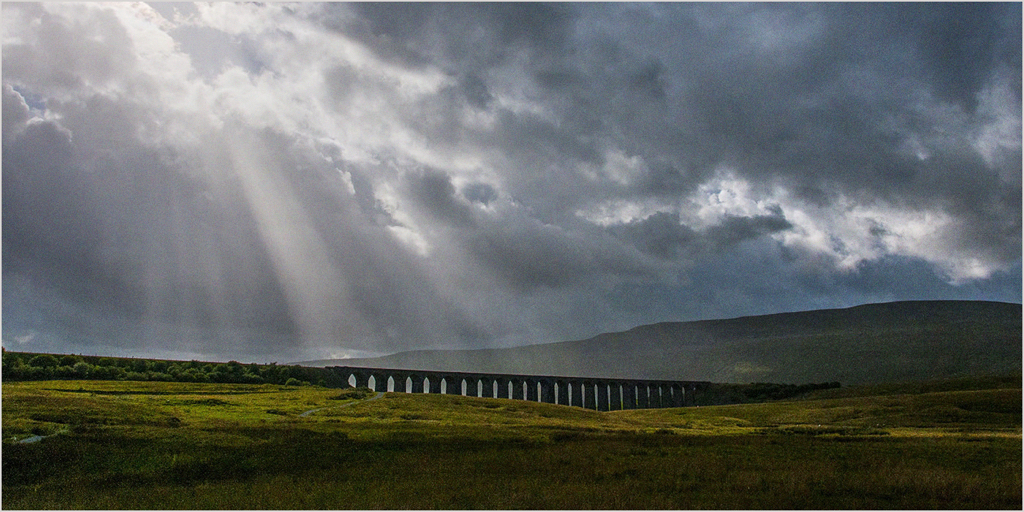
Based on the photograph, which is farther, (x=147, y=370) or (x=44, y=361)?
(x=147, y=370)

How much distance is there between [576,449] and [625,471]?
28.0ft

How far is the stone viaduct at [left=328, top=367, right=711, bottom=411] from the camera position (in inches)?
4948

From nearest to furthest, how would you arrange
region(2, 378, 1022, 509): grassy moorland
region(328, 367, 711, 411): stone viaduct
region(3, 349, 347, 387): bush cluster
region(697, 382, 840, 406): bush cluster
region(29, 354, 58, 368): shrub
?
region(2, 378, 1022, 509): grassy moorland
region(3, 349, 347, 387): bush cluster
region(29, 354, 58, 368): shrub
region(328, 367, 711, 411): stone viaduct
region(697, 382, 840, 406): bush cluster

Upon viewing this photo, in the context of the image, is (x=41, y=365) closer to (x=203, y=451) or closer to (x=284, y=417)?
(x=284, y=417)

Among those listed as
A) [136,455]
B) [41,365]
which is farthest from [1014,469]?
[41,365]

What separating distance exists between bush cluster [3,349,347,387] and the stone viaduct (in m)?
10.9

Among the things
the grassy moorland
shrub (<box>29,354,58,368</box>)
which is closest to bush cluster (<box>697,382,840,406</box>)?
the grassy moorland

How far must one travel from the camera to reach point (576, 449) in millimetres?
34188

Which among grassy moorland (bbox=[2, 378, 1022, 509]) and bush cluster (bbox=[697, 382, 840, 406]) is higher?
grassy moorland (bbox=[2, 378, 1022, 509])

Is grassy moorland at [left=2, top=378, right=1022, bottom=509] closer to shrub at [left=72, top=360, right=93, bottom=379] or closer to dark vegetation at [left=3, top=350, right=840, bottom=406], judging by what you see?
dark vegetation at [left=3, top=350, right=840, bottom=406]

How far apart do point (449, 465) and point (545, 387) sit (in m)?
129

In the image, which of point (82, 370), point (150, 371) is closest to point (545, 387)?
point (150, 371)

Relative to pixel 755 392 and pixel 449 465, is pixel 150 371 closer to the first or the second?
pixel 449 465

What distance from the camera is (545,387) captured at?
154125 mm
